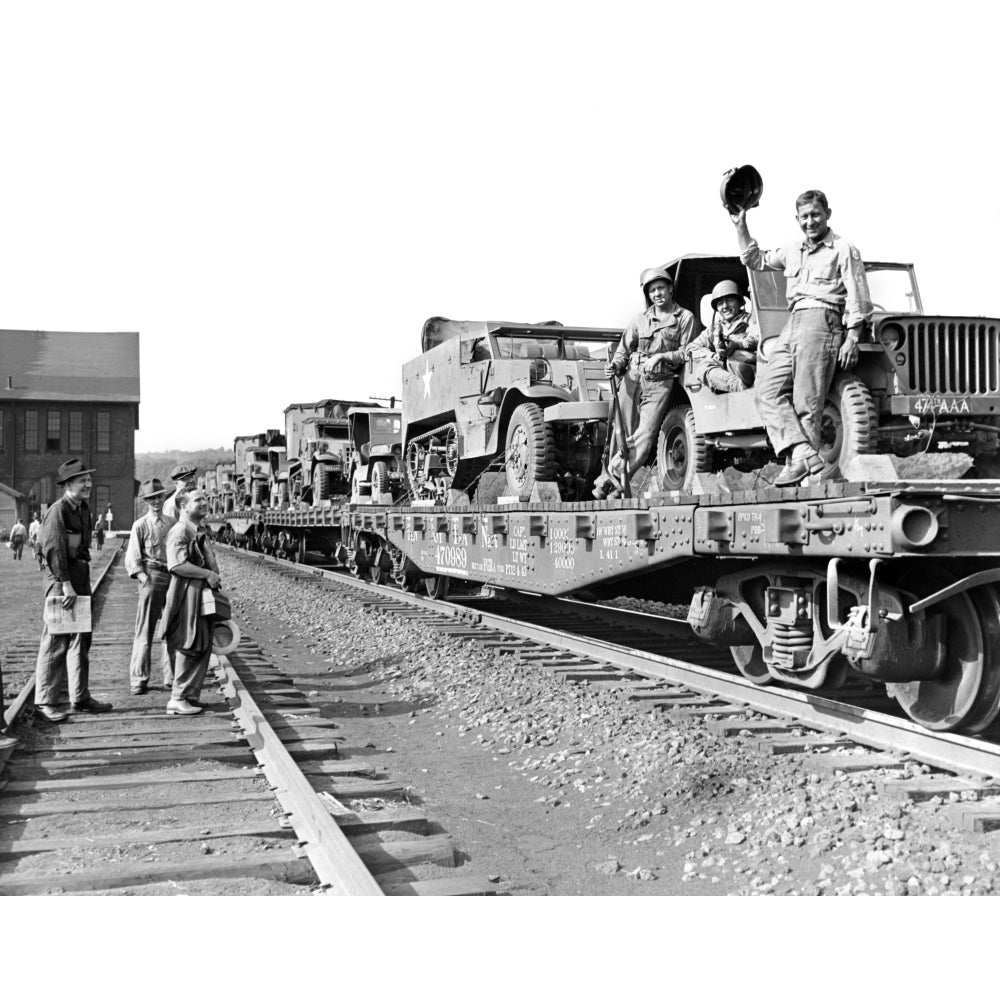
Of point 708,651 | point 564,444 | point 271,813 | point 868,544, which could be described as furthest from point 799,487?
point 564,444

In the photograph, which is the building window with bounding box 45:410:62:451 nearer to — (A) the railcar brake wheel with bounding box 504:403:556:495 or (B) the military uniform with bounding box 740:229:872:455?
(A) the railcar brake wheel with bounding box 504:403:556:495

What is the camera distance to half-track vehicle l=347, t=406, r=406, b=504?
792 inches

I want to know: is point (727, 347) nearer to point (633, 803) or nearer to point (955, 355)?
point (955, 355)

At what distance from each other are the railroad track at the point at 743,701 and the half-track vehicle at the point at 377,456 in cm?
780

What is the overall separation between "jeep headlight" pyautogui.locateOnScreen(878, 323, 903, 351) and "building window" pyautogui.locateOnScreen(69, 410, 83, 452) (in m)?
57.0

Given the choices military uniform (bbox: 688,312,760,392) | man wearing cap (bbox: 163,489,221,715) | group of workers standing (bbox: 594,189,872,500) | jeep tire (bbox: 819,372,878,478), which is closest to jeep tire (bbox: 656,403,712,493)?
military uniform (bbox: 688,312,760,392)

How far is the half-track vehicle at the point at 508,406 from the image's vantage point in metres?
10.8

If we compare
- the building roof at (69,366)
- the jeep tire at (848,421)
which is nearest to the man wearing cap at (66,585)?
the jeep tire at (848,421)

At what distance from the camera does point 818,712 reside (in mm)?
6469

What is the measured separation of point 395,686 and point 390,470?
11728 millimetres

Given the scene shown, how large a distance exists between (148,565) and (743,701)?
174 inches

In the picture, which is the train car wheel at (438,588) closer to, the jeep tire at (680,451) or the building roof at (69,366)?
the jeep tire at (680,451)

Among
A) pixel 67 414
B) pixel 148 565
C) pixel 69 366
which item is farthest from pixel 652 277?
pixel 69 366

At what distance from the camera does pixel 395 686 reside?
890cm
